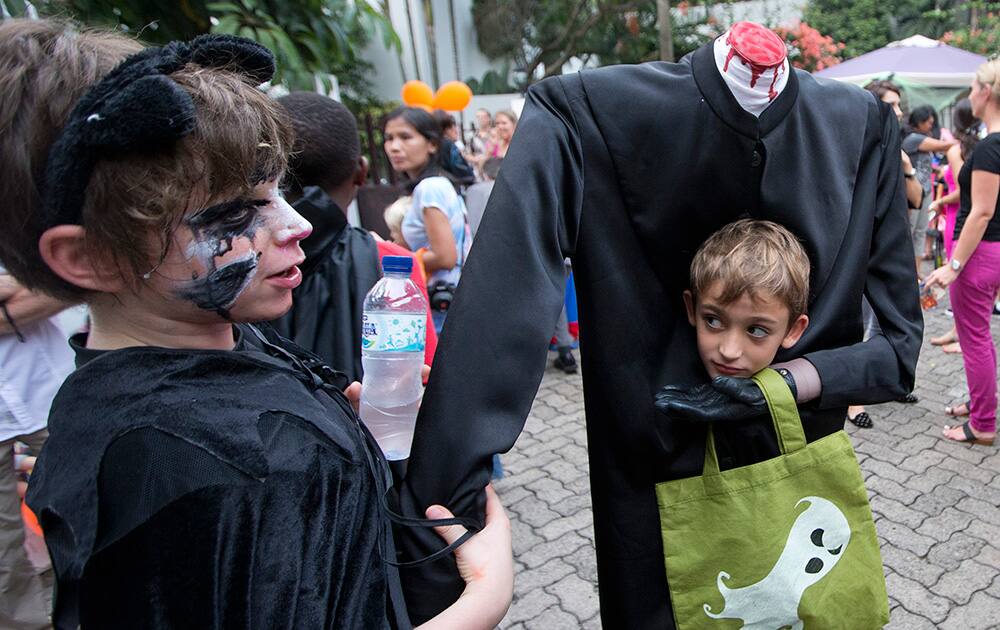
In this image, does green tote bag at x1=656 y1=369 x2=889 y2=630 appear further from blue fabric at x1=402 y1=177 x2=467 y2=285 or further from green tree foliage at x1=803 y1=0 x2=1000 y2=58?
green tree foliage at x1=803 y1=0 x2=1000 y2=58

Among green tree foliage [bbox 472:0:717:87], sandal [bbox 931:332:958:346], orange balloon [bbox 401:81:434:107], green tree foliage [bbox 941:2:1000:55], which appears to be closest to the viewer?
sandal [bbox 931:332:958:346]

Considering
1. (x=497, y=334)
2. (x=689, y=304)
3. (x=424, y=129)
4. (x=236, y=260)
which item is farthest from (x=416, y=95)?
(x=236, y=260)

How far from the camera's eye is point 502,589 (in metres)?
1.05

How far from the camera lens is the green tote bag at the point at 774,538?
1.39 metres

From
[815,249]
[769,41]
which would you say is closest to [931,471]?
[815,249]

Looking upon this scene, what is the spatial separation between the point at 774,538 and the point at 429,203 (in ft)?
8.53

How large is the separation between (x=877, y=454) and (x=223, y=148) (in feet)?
14.3

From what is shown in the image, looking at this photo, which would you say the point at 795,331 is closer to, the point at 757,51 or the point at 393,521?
the point at 757,51

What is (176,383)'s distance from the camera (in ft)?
2.96

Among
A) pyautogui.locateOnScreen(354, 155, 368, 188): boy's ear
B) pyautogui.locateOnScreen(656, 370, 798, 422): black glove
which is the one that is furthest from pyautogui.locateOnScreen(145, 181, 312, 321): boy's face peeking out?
pyautogui.locateOnScreen(354, 155, 368, 188): boy's ear

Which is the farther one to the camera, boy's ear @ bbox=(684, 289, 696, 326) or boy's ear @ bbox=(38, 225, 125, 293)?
boy's ear @ bbox=(684, 289, 696, 326)

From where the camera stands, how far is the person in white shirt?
2346 mm

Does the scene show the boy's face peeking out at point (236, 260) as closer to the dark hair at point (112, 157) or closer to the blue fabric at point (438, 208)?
the dark hair at point (112, 157)

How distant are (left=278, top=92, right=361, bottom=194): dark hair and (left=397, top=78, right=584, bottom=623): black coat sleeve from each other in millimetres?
1012
